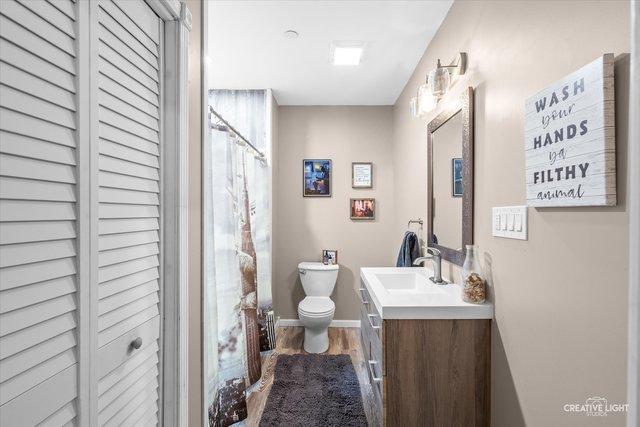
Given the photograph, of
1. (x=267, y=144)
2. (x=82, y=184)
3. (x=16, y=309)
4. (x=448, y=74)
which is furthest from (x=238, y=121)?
(x=16, y=309)

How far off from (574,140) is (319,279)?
2.49 metres

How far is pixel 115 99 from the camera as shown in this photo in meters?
0.78

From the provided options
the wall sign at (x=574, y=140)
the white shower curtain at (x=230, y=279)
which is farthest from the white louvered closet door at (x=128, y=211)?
the wall sign at (x=574, y=140)

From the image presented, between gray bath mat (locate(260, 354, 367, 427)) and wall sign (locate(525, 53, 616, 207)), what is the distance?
165 cm

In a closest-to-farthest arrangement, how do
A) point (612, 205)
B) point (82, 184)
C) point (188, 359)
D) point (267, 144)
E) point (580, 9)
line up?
point (82, 184)
point (612, 205)
point (580, 9)
point (188, 359)
point (267, 144)

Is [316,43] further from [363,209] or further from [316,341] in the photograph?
[316,341]

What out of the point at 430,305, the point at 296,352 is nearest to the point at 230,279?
the point at 430,305

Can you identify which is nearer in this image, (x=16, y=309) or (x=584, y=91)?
(x=16, y=309)

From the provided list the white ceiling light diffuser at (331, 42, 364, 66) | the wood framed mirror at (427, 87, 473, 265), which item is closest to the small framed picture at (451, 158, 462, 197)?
the wood framed mirror at (427, 87, 473, 265)

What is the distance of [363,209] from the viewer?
11.1 ft

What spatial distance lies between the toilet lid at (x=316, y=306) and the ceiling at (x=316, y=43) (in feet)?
6.40

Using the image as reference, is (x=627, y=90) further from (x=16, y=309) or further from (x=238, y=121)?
(x=238, y=121)

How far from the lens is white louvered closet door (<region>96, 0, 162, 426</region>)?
748 mm

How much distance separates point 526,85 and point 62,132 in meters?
1.37
